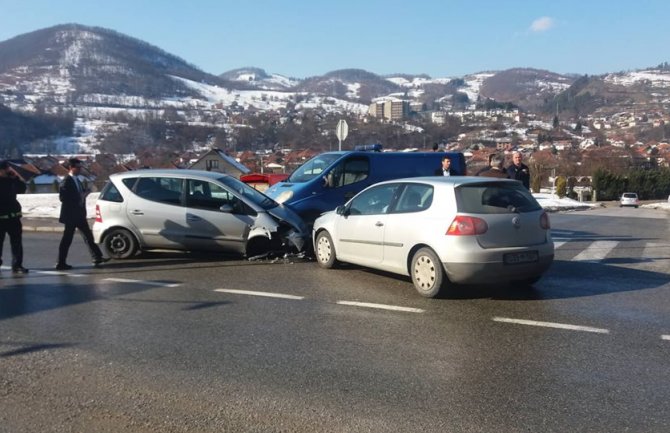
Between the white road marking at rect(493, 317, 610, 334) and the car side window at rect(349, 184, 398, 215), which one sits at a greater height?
the car side window at rect(349, 184, 398, 215)

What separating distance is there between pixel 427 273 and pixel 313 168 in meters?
5.98

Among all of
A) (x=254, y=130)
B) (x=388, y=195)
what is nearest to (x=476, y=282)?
(x=388, y=195)

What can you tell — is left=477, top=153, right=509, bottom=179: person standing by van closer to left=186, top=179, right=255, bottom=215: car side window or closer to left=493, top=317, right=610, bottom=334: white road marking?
left=186, top=179, right=255, bottom=215: car side window

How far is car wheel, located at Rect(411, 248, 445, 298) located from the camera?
711 centimetres

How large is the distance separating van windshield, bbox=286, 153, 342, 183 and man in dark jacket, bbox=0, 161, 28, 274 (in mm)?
5335

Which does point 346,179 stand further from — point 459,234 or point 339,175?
point 459,234

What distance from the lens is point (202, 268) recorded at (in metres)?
9.48

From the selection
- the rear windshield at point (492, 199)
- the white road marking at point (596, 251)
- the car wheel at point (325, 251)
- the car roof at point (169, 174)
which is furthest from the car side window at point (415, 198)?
the white road marking at point (596, 251)

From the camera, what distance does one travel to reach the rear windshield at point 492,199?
7133mm

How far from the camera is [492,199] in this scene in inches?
286

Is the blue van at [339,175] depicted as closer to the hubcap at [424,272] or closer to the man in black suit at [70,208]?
the man in black suit at [70,208]

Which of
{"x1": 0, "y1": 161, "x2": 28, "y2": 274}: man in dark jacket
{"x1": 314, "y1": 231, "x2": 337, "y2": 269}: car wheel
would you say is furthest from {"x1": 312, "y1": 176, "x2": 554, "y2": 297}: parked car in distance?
{"x1": 0, "y1": 161, "x2": 28, "y2": 274}: man in dark jacket

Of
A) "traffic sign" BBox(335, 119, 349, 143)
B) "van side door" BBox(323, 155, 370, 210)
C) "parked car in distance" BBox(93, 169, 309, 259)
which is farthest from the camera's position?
"traffic sign" BBox(335, 119, 349, 143)

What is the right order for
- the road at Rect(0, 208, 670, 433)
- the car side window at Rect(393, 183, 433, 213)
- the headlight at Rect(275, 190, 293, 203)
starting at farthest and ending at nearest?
the headlight at Rect(275, 190, 293, 203), the car side window at Rect(393, 183, 433, 213), the road at Rect(0, 208, 670, 433)
